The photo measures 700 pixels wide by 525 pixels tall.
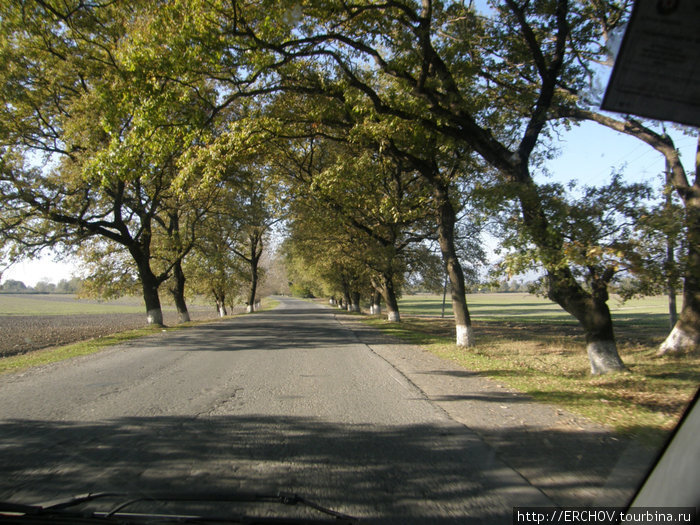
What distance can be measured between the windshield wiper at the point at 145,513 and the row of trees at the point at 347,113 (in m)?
6.15

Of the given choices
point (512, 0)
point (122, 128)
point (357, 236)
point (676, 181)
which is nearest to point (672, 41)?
point (512, 0)

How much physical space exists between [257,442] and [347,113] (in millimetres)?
10707

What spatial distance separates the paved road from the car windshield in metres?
0.04

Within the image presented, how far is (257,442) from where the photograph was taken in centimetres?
490

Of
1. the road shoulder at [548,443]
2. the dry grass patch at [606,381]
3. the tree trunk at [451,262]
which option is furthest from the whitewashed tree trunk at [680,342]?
the road shoulder at [548,443]

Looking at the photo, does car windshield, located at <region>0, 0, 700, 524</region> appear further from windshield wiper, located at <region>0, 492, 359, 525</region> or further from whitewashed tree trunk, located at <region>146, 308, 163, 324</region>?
whitewashed tree trunk, located at <region>146, 308, 163, 324</region>

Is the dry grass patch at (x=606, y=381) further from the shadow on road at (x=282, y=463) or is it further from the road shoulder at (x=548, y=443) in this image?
the shadow on road at (x=282, y=463)

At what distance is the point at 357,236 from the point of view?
81.3ft

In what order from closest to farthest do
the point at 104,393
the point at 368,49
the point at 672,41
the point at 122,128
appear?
the point at 672,41 < the point at 104,393 < the point at 368,49 < the point at 122,128

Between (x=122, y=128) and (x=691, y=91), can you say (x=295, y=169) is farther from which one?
(x=691, y=91)

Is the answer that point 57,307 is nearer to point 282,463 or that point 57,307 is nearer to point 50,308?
point 50,308

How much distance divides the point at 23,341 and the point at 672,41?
75.4 ft

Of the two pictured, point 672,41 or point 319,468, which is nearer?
point 672,41

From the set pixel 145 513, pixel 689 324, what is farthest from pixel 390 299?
pixel 145 513
